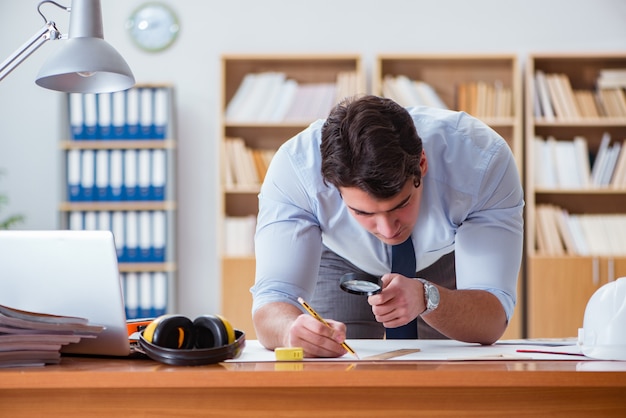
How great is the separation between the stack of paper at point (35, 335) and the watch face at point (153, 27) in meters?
3.55

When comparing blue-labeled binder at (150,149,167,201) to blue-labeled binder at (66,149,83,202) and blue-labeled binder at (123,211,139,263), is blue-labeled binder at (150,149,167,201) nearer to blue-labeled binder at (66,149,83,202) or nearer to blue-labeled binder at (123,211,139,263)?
blue-labeled binder at (123,211,139,263)

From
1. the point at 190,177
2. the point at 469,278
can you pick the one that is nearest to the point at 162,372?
the point at 469,278

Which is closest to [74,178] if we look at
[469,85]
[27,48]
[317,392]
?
[469,85]

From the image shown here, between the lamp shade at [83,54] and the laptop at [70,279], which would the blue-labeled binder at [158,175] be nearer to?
the lamp shade at [83,54]

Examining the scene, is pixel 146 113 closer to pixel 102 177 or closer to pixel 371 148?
pixel 102 177

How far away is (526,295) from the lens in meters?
4.39

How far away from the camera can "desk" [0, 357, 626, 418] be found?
1151 mm

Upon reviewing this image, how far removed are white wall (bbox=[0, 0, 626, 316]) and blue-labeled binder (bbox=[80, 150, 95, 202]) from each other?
367 mm

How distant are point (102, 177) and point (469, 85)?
6.98 feet

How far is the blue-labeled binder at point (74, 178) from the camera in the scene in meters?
4.39

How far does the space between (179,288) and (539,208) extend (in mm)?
2122

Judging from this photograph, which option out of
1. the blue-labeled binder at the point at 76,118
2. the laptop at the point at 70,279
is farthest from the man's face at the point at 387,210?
the blue-labeled binder at the point at 76,118

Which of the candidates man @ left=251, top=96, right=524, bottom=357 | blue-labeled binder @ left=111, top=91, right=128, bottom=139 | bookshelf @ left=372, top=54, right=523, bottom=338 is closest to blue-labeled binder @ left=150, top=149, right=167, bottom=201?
blue-labeled binder @ left=111, top=91, right=128, bottom=139

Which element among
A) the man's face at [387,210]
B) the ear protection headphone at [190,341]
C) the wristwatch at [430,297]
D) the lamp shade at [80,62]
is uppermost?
the lamp shade at [80,62]
